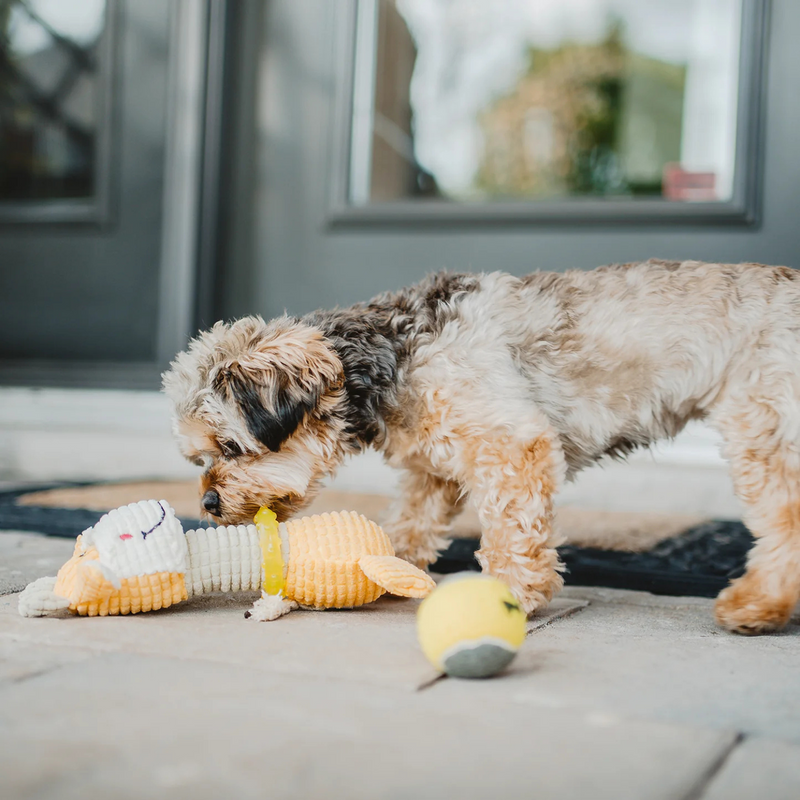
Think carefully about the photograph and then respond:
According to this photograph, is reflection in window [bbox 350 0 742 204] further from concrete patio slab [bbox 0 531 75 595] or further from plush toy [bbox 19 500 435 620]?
plush toy [bbox 19 500 435 620]

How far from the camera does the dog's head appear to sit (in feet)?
7.99

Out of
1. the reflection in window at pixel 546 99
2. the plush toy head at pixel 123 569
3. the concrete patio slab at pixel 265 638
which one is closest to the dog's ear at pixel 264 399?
the plush toy head at pixel 123 569

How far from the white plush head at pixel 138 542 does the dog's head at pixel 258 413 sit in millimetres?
324

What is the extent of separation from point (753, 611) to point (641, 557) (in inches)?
29.3

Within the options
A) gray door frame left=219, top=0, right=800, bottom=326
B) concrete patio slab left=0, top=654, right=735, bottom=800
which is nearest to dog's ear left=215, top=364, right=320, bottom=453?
concrete patio slab left=0, top=654, right=735, bottom=800

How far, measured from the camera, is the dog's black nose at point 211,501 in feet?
8.24

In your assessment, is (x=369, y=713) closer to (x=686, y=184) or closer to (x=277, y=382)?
(x=277, y=382)

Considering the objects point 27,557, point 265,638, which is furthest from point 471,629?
point 27,557

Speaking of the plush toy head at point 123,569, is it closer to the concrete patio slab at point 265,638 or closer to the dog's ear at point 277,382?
the concrete patio slab at point 265,638

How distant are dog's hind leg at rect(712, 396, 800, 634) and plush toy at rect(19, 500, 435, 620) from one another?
80 centimetres

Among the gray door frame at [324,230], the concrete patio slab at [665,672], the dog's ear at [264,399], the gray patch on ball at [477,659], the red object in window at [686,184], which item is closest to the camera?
the concrete patio slab at [665,672]

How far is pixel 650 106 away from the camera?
6.20 m

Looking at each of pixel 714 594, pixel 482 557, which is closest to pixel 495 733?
pixel 482 557

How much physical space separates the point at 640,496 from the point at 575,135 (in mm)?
3470
